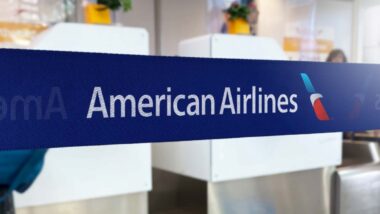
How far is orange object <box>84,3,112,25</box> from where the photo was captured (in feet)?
4.71

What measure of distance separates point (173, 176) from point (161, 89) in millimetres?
1752

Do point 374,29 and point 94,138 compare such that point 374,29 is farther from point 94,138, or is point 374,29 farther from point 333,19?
point 94,138

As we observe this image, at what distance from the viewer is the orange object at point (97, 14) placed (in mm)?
1436

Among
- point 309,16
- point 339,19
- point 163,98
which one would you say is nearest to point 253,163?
point 163,98

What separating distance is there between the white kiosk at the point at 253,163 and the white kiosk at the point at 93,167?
0.27 meters

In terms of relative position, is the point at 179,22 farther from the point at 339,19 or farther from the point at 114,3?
the point at 339,19

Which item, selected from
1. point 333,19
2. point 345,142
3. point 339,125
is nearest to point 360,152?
point 345,142

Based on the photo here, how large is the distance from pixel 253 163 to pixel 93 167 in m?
0.64

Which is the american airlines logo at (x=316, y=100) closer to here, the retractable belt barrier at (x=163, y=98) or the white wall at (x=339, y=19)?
the retractable belt barrier at (x=163, y=98)

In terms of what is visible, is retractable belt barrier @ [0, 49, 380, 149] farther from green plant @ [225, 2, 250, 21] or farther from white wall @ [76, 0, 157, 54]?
white wall @ [76, 0, 157, 54]

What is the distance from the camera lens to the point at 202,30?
7.54ft

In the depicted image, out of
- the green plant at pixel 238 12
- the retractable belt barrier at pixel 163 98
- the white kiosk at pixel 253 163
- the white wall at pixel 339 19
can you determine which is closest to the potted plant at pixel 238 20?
the green plant at pixel 238 12

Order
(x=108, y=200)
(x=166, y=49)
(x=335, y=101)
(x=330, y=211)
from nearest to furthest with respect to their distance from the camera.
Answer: (x=335, y=101) < (x=108, y=200) < (x=330, y=211) < (x=166, y=49)

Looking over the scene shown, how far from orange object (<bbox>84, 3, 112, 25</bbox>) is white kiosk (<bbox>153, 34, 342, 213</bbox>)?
379 mm
